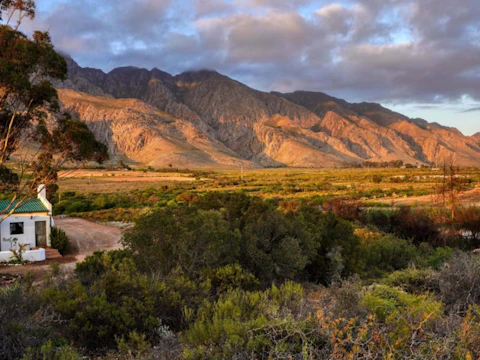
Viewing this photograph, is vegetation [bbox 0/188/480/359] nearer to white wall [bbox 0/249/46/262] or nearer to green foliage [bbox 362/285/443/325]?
green foliage [bbox 362/285/443/325]

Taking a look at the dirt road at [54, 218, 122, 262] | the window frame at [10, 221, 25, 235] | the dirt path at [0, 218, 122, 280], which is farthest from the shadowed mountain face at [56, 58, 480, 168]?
the window frame at [10, 221, 25, 235]

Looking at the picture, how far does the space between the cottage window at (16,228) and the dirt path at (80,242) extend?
2.84m

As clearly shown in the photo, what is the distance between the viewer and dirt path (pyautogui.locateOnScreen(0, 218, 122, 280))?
17.0 meters

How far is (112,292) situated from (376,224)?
2154 cm

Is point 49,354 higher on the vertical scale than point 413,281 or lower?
higher

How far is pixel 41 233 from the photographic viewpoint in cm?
2123

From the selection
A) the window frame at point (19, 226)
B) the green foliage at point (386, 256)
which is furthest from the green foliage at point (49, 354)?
the window frame at point (19, 226)

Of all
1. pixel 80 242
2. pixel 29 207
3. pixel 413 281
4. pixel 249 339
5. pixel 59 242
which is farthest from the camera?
pixel 80 242

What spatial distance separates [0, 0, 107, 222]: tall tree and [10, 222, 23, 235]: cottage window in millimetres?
8957

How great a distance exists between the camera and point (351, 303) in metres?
5.55

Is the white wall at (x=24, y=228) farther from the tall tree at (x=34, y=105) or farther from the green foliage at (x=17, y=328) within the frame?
the green foliage at (x=17, y=328)

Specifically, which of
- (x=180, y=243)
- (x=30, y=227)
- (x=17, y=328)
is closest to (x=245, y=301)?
(x=17, y=328)

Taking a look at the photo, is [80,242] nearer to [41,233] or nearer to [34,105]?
[41,233]

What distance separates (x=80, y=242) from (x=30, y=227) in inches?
155
